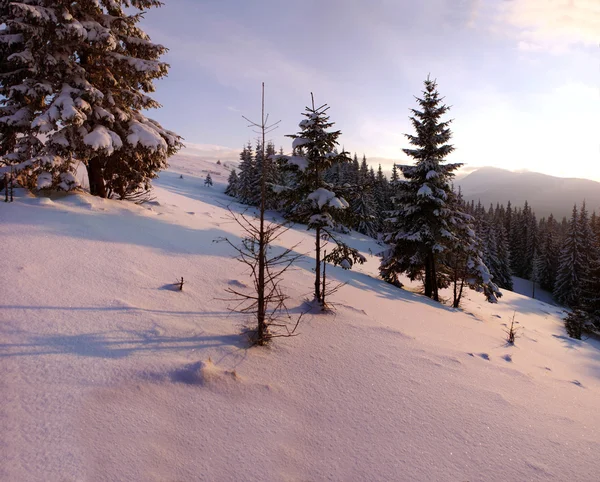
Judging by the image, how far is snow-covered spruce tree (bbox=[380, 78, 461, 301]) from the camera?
16562mm

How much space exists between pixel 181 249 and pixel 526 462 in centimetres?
913

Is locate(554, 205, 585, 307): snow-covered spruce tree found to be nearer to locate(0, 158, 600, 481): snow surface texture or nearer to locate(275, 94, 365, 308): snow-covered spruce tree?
locate(0, 158, 600, 481): snow surface texture

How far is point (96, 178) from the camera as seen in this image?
1148 cm

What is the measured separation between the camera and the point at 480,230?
45938 millimetres

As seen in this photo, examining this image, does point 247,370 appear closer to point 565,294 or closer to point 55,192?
point 55,192

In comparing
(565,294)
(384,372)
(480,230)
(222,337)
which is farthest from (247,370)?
(565,294)

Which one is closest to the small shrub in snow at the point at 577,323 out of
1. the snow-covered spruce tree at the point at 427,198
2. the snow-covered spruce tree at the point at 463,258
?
the snow-covered spruce tree at the point at 463,258

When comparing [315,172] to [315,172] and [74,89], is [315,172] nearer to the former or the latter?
[315,172]

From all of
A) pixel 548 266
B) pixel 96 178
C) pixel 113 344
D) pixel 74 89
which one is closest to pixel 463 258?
pixel 113 344

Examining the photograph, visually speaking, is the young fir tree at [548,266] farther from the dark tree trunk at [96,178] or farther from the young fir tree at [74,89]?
the dark tree trunk at [96,178]

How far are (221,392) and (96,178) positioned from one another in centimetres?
1100

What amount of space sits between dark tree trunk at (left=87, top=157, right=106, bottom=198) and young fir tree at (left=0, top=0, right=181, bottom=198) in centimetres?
3

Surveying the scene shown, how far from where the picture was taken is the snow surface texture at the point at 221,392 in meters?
3.20

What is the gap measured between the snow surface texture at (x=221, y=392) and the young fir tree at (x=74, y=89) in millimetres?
2961
